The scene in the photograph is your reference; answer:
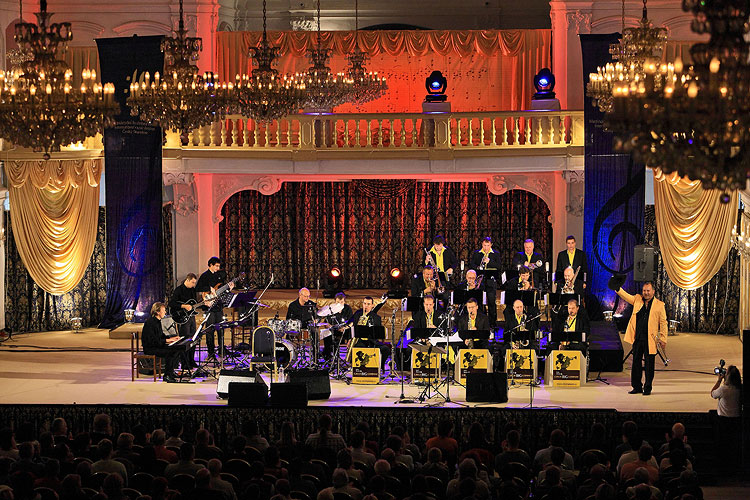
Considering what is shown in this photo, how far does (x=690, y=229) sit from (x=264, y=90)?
Result: 29.2 feet

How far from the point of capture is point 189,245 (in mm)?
20750

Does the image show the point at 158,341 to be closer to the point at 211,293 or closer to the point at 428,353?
the point at 211,293

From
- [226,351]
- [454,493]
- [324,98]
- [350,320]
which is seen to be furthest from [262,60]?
[454,493]

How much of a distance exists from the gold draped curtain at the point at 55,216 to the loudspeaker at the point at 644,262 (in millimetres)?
9517

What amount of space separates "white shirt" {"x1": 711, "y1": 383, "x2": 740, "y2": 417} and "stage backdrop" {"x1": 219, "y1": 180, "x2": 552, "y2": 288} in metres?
9.41

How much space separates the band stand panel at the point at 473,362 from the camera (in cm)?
1567

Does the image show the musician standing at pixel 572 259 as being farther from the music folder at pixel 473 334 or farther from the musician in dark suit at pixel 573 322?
the music folder at pixel 473 334

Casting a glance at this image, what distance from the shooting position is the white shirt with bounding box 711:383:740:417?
13344 millimetres

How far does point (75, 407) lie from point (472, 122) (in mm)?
9826

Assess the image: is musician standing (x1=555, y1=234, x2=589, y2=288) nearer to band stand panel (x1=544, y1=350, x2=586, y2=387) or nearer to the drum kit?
band stand panel (x1=544, y1=350, x2=586, y2=387)

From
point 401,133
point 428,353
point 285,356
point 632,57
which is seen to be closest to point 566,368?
point 428,353

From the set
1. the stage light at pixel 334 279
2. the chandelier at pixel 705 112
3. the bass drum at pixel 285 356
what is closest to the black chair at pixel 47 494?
the chandelier at pixel 705 112

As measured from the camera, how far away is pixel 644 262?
18.2 m

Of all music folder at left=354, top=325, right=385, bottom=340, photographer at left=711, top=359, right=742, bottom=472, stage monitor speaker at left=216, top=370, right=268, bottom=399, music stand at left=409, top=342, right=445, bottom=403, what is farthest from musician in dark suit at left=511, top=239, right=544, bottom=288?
stage monitor speaker at left=216, top=370, right=268, bottom=399
